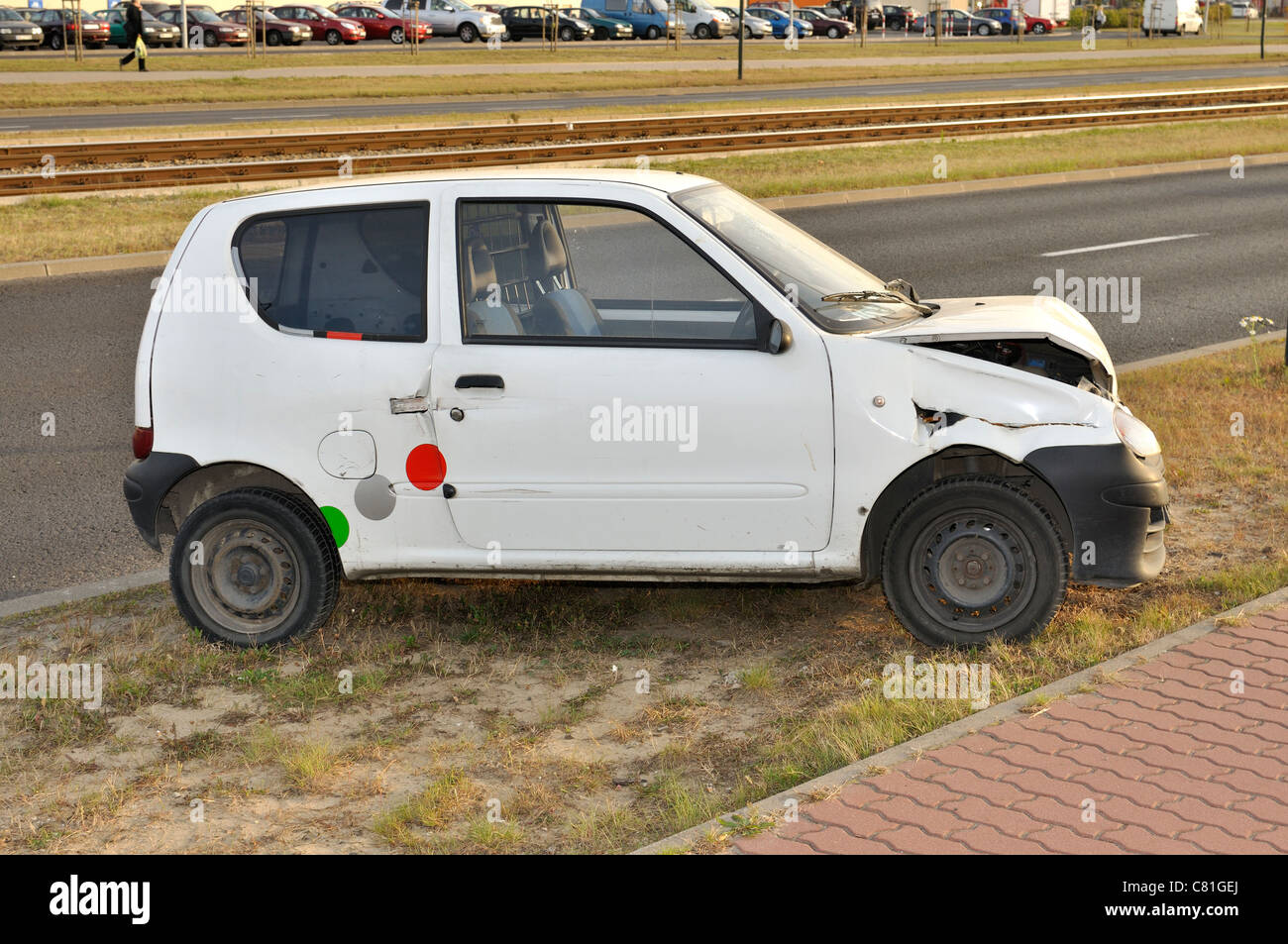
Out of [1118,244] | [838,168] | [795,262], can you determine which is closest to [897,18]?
[838,168]

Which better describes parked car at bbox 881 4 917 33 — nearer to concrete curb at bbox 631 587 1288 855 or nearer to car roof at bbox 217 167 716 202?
car roof at bbox 217 167 716 202

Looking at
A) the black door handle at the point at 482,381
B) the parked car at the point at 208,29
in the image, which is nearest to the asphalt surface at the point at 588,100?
the parked car at the point at 208,29

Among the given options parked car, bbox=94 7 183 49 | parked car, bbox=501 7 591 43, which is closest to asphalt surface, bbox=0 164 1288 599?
parked car, bbox=94 7 183 49

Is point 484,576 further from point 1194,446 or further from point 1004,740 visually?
point 1194,446

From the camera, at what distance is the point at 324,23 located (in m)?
54.5

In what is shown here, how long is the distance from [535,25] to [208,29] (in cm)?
1276

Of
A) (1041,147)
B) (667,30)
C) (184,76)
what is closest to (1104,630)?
(1041,147)

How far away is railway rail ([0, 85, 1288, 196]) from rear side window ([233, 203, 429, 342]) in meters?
11.0

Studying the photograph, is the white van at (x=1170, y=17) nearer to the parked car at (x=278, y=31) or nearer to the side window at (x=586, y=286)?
the parked car at (x=278, y=31)

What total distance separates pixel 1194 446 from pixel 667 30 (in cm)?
5407

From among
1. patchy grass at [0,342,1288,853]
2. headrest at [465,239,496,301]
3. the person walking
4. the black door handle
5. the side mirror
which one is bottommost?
patchy grass at [0,342,1288,853]

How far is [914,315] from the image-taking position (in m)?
5.66

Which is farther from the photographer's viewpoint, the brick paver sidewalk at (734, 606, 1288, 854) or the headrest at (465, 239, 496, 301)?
the headrest at (465, 239, 496, 301)

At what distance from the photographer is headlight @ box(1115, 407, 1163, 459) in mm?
5164
